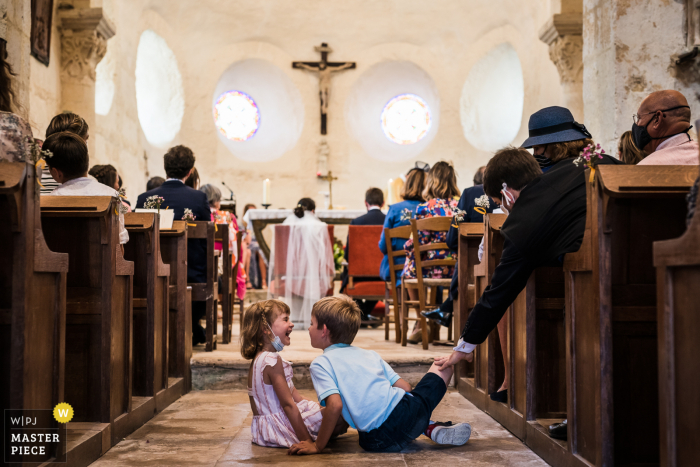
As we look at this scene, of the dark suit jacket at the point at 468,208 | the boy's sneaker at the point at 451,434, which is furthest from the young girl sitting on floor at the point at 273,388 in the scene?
the dark suit jacket at the point at 468,208

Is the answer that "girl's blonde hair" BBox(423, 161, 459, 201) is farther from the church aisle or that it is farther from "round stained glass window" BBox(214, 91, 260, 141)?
"round stained glass window" BBox(214, 91, 260, 141)

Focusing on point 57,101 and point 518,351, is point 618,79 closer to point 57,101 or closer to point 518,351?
point 518,351

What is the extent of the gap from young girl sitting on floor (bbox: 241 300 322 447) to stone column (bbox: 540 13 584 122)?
6.53 meters

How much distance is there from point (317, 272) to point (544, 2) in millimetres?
5944

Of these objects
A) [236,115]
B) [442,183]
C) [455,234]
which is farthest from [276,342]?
[236,115]

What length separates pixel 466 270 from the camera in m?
4.05

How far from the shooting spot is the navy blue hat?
109 inches

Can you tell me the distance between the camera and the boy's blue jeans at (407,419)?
2596 mm

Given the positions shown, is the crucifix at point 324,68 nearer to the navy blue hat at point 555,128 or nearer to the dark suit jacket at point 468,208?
the dark suit jacket at point 468,208

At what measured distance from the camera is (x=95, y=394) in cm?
263

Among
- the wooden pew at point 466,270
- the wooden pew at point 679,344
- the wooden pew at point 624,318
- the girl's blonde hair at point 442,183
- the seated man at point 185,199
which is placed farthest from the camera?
the girl's blonde hair at point 442,183

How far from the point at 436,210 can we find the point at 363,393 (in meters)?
2.89

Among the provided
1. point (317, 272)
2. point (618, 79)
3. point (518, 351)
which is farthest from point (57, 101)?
point (518, 351)

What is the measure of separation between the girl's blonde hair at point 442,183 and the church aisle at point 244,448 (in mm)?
2249
